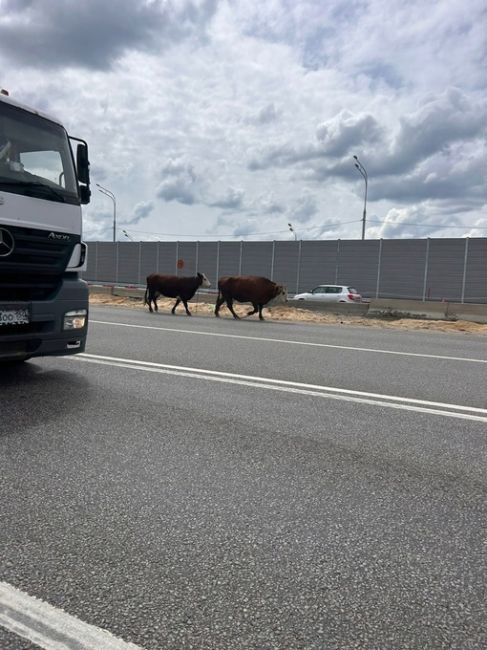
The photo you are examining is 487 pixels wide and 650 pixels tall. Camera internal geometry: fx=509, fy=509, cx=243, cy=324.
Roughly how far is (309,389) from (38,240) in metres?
3.57

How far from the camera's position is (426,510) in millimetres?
3137

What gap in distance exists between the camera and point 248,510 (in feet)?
10.1

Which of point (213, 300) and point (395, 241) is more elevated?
point (395, 241)

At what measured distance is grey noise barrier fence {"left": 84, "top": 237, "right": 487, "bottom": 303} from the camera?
1093 inches

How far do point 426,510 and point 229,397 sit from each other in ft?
9.58

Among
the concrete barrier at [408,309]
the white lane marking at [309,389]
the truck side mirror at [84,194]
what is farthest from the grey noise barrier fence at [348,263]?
the truck side mirror at [84,194]

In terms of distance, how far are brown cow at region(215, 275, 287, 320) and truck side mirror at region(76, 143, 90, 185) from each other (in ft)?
39.1

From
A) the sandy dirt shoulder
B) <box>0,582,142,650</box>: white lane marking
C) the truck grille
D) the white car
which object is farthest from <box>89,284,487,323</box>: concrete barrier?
<box>0,582,142,650</box>: white lane marking

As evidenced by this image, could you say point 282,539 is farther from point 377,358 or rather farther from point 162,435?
point 377,358

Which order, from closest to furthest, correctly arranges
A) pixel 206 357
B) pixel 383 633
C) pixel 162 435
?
pixel 383 633 → pixel 162 435 → pixel 206 357

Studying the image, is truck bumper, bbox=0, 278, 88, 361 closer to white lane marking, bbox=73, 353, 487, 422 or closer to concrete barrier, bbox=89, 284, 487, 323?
white lane marking, bbox=73, 353, 487, 422

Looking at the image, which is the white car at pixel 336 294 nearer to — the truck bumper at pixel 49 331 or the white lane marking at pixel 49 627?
the truck bumper at pixel 49 331

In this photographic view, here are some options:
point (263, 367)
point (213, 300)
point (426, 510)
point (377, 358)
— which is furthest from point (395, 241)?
point (426, 510)

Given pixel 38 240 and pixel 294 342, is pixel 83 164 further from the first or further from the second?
pixel 294 342
